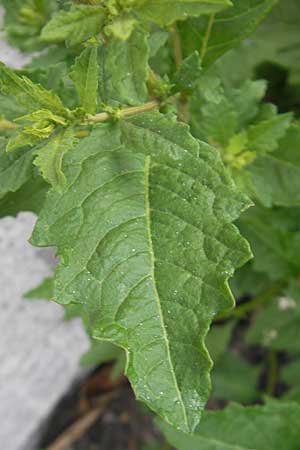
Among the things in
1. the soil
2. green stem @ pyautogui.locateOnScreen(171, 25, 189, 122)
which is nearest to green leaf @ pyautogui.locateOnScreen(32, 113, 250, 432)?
green stem @ pyautogui.locateOnScreen(171, 25, 189, 122)

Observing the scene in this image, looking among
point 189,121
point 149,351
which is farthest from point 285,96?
point 149,351

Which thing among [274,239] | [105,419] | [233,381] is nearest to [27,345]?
[105,419]

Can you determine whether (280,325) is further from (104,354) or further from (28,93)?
(28,93)

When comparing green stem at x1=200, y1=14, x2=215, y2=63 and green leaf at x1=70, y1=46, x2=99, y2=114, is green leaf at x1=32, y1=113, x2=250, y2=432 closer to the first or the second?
green leaf at x1=70, y1=46, x2=99, y2=114

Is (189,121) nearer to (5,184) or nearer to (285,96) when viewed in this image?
(5,184)

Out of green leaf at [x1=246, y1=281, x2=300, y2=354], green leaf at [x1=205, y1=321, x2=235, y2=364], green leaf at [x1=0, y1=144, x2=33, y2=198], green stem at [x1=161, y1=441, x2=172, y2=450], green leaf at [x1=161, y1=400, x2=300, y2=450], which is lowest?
green stem at [x1=161, y1=441, x2=172, y2=450]

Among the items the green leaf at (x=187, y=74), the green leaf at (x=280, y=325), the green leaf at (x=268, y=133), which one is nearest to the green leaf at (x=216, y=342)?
the green leaf at (x=280, y=325)
